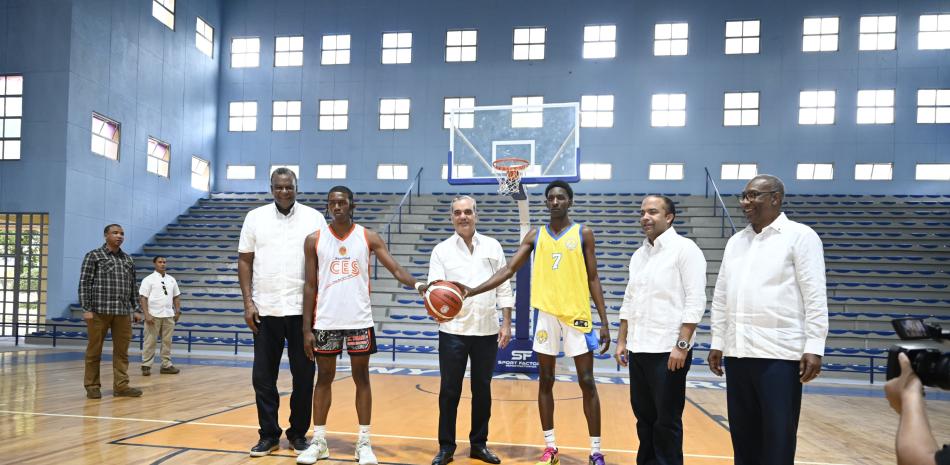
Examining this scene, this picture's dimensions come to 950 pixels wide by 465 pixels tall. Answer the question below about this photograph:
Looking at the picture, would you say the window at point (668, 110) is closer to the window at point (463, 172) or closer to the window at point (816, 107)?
the window at point (816, 107)

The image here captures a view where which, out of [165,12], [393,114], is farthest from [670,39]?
[165,12]

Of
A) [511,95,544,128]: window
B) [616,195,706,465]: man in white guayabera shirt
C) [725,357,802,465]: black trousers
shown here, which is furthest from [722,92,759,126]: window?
[725,357,802,465]: black trousers

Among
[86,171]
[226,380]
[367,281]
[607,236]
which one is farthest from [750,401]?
[86,171]

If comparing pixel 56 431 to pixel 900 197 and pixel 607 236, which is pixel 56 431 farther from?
pixel 900 197

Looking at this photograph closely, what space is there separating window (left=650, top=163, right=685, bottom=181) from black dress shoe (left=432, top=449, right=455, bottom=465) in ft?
47.6

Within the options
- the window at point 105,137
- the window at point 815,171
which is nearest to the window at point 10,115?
the window at point 105,137

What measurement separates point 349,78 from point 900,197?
602 inches

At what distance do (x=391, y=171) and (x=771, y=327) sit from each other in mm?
16198

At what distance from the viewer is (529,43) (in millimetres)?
18125

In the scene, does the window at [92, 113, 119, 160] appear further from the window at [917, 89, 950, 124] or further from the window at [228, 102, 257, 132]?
the window at [917, 89, 950, 124]

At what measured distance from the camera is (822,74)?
668 inches

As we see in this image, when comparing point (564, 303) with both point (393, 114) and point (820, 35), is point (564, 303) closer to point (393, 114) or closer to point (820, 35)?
point (393, 114)

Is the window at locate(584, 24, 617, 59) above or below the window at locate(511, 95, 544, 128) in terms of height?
above

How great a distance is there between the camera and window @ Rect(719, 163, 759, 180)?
56.2 feet
